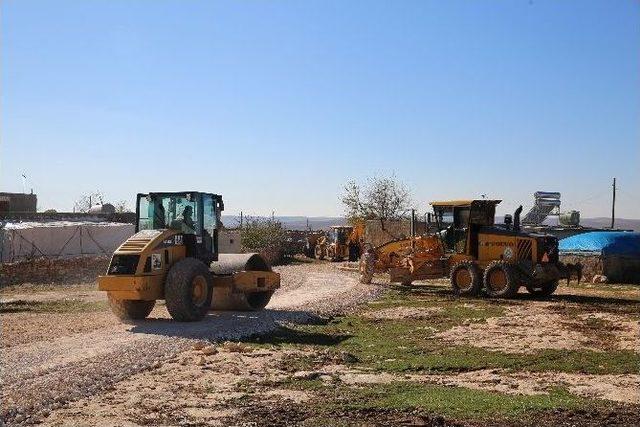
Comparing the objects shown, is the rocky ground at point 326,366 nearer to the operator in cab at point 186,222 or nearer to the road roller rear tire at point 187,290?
the road roller rear tire at point 187,290

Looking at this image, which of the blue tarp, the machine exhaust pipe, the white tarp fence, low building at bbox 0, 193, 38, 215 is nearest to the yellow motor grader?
the machine exhaust pipe

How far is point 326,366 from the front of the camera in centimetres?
1077

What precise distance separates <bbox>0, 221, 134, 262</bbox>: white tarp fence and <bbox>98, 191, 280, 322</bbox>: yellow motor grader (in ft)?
50.1

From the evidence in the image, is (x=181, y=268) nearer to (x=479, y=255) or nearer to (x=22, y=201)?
(x=479, y=255)

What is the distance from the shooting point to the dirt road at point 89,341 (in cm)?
886

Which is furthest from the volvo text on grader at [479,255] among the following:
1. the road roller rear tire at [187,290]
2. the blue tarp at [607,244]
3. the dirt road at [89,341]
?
the road roller rear tire at [187,290]

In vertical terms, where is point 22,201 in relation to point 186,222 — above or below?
above

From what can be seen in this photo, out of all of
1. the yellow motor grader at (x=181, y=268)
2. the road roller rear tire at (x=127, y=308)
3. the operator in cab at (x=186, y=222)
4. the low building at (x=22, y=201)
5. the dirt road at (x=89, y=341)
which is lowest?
the dirt road at (x=89, y=341)

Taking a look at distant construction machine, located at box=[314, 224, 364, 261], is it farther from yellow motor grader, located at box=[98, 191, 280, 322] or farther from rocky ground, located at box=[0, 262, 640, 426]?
yellow motor grader, located at box=[98, 191, 280, 322]

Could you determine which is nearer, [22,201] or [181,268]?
[181,268]

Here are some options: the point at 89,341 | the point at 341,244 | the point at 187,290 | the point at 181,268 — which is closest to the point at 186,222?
the point at 181,268

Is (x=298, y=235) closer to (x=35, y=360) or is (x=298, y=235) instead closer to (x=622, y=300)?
(x=622, y=300)

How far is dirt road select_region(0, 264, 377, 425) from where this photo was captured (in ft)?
29.1

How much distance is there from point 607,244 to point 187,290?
20.4 m
